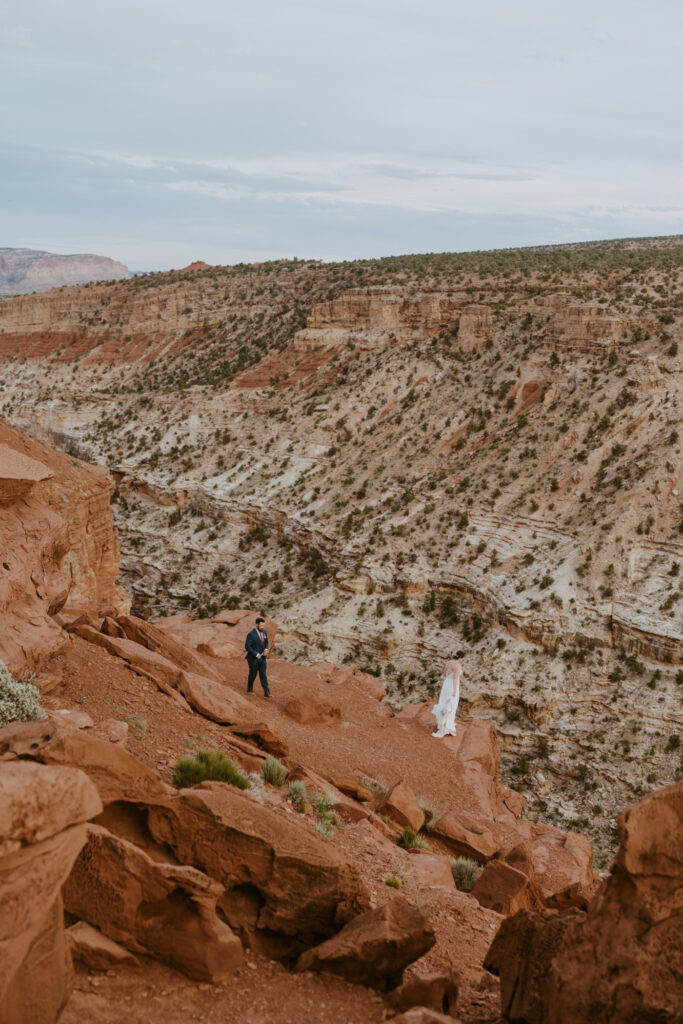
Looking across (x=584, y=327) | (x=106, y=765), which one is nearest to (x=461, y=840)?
(x=106, y=765)

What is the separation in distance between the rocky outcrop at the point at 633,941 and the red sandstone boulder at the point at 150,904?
8.29 feet

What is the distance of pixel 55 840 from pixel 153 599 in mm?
33153

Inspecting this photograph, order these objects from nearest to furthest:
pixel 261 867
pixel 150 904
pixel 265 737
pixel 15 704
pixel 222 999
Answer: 1. pixel 222 999
2. pixel 150 904
3. pixel 261 867
4. pixel 15 704
5. pixel 265 737

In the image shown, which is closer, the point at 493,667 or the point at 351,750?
the point at 351,750

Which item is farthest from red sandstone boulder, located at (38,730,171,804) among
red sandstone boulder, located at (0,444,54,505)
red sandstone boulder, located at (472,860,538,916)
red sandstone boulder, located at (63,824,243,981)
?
red sandstone boulder, located at (0,444,54,505)

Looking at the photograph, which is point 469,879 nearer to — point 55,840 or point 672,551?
point 55,840

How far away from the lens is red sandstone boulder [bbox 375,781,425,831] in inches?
496

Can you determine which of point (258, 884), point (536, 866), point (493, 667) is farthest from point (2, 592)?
point (493, 667)

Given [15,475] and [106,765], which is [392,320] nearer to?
[15,475]

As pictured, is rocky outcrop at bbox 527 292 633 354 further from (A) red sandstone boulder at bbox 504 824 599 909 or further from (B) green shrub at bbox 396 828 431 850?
(B) green shrub at bbox 396 828 431 850

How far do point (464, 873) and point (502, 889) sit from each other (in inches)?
48.0

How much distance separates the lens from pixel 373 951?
21.7 ft

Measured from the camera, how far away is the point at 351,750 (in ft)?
51.8

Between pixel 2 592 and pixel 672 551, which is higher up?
pixel 2 592
